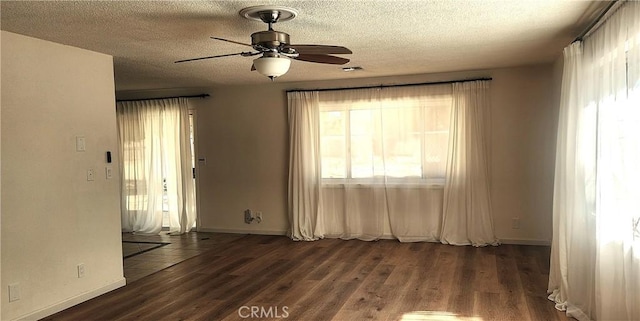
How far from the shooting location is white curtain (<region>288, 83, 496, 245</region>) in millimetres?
5902

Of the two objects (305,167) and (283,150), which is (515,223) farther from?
(283,150)

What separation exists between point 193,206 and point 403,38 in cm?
454

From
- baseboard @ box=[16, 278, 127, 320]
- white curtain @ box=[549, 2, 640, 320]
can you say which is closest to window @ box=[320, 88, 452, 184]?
white curtain @ box=[549, 2, 640, 320]

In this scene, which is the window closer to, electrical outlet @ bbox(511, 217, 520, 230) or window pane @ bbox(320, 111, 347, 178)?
window pane @ bbox(320, 111, 347, 178)

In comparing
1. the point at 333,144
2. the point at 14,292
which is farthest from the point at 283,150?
the point at 14,292

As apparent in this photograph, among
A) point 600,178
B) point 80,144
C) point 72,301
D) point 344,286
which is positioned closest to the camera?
point 600,178

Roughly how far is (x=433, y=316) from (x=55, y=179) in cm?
325

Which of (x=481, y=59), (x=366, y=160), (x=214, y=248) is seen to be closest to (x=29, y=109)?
(x=214, y=248)

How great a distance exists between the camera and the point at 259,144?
22.6ft

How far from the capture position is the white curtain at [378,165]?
5.90 meters

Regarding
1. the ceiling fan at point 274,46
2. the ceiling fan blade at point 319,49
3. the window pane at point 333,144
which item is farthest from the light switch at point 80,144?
the window pane at point 333,144

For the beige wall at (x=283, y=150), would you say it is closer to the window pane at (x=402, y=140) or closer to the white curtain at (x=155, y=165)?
the white curtain at (x=155, y=165)

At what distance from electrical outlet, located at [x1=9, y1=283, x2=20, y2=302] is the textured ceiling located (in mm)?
1918

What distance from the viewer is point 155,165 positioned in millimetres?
7215
